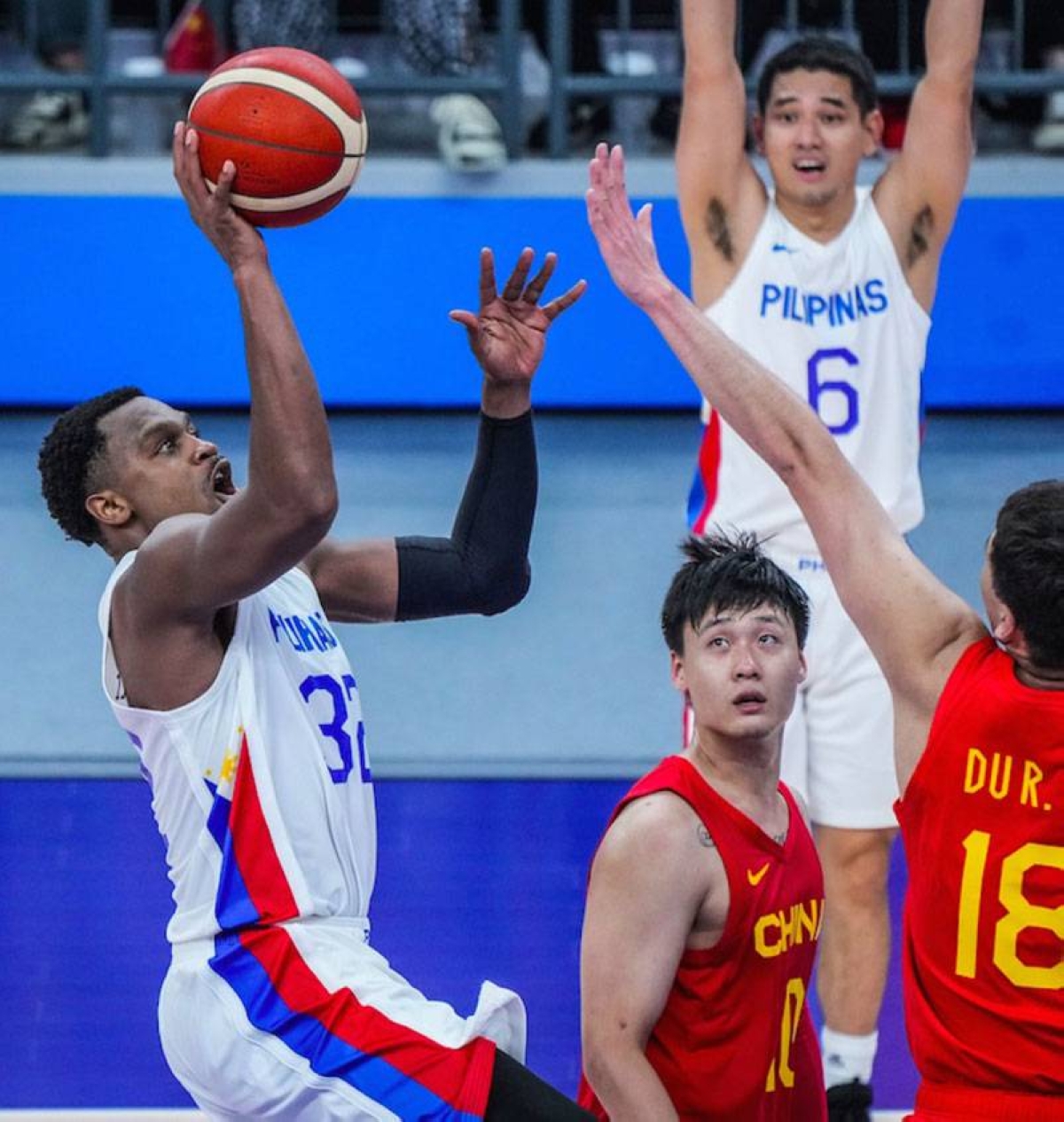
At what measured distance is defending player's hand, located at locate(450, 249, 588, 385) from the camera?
356cm

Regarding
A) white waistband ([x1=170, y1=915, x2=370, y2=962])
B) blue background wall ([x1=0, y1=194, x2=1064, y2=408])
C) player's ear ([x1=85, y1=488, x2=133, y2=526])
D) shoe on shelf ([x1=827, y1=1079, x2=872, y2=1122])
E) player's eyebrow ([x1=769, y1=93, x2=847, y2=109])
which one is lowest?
shoe on shelf ([x1=827, y1=1079, x2=872, y2=1122])

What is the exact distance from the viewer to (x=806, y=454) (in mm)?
3004

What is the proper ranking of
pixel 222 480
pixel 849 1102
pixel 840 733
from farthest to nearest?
pixel 840 733 → pixel 849 1102 → pixel 222 480

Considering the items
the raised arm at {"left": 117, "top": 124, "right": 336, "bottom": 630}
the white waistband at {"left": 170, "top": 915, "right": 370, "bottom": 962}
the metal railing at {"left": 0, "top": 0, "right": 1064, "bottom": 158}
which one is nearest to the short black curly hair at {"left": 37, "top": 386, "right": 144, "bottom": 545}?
the raised arm at {"left": 117, "top": 124, "right": 336, "bottom": 630}

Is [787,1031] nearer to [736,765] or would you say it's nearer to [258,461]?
[736,765]

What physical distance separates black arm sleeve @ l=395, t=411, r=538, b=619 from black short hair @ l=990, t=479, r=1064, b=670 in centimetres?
112

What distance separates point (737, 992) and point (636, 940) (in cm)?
20

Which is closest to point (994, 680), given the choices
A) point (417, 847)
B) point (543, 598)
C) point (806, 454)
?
point (806, 454)

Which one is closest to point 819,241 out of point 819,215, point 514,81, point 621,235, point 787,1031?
point 819,215

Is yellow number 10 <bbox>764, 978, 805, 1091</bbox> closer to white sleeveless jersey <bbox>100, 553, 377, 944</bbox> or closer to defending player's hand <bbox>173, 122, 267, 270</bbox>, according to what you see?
white sleeveless jersey <bbox>100, 553, 377, 944</bbox>

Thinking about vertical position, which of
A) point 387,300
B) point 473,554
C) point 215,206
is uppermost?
point 215,206

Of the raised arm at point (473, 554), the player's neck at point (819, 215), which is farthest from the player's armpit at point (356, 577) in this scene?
the player's neck at point (819, 215)

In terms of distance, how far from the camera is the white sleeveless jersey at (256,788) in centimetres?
315

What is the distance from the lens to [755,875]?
313 cm
